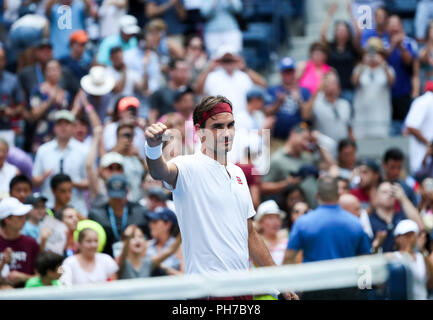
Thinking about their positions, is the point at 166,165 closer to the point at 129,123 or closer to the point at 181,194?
the point at 181,194

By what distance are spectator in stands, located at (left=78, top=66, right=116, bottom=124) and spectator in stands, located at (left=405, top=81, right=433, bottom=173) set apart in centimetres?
372

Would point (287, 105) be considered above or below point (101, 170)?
above

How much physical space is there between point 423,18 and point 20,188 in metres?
7.60

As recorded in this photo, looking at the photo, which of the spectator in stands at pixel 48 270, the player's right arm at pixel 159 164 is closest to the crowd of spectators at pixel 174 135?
the spectator in stands at pixel 48 270

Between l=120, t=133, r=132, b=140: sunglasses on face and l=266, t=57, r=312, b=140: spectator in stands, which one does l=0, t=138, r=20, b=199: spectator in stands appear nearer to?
l=120, t=133, r=132, b=140: sunglasses on face

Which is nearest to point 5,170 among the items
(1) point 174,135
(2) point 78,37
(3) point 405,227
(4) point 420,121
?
(1) point 174,135

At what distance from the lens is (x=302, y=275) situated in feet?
16.3

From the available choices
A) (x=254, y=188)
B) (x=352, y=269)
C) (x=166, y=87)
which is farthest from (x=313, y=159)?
(x=352, y=269)

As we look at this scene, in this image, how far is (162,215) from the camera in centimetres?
964

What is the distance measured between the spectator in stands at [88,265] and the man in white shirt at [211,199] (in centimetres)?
281

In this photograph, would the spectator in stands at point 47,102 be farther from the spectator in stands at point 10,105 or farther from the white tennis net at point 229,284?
the white tennis net at point 229,284

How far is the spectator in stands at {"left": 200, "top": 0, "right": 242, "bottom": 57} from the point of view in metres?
15.2

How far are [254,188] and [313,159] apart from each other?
1286mm

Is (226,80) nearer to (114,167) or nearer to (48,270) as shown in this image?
(114,167)
